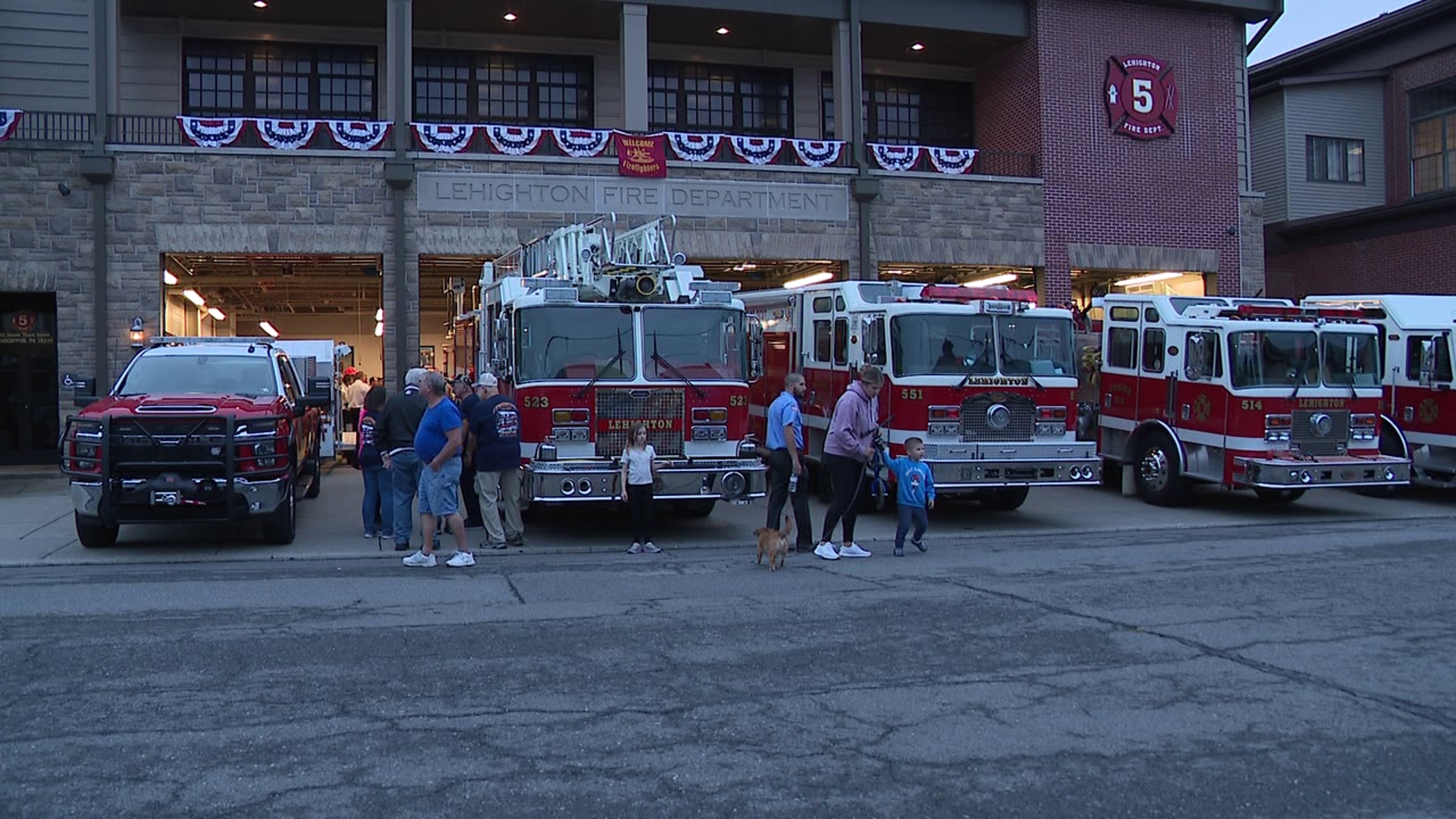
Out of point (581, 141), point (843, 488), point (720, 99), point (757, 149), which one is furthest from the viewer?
point (720, 99)

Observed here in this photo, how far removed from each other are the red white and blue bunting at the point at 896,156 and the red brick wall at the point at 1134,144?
2857 mm

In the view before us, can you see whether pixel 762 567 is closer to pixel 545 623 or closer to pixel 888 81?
pixel 545 623

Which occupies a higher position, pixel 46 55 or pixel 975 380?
pixel 46 55

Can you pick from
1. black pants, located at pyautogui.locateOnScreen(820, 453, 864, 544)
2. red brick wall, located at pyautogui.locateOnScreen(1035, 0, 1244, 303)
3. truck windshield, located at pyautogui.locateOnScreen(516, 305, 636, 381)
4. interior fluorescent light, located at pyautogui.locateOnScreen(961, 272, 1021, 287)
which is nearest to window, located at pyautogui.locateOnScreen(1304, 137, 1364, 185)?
red brick wall, located at pyautogui.locateOnScreen(1035, 0, 1244, 303)

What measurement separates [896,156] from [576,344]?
13.0 m

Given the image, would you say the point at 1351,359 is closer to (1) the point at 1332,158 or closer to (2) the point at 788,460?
(2) the point at 788,460

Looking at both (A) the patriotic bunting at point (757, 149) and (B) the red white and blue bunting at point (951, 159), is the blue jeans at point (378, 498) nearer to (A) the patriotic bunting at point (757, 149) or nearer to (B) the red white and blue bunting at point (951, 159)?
(A) the patriotic bunting at point (757, 149)

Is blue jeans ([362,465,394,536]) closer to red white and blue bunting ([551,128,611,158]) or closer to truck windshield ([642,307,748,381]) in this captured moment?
truck windshield ([642,307,748,381])

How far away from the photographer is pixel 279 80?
24.7m

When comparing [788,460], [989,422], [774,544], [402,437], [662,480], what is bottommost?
[774,544]

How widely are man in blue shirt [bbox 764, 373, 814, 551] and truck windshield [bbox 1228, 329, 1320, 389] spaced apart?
6.18 meters

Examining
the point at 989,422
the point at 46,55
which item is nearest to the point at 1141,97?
the point at 989,422

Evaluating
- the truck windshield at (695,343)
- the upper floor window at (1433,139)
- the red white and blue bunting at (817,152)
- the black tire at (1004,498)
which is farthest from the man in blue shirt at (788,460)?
the upper floor window at (1433,139)

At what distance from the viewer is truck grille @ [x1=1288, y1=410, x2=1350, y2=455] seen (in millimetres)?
15062
